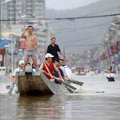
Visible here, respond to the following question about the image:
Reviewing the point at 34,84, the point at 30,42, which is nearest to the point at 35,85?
the point at 34,84

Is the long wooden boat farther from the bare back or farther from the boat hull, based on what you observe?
the bare back

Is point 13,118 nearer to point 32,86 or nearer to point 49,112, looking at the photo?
point 49,112

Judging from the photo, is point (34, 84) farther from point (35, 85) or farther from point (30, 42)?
point (30, 42)

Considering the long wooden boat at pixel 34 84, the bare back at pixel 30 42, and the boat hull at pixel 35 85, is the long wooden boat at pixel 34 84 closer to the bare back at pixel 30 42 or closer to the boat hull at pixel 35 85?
the boat hull at pixel 35 85

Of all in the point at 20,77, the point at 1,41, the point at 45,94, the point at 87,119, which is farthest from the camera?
the point at 1,41

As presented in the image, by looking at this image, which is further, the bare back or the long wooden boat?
the bare back

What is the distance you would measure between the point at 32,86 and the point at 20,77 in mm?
784

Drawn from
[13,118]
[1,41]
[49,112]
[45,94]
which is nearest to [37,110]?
[49,112]

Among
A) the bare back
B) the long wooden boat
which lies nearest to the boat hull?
the long wooden boat

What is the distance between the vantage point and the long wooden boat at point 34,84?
50.8ft

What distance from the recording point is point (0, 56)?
414 feet

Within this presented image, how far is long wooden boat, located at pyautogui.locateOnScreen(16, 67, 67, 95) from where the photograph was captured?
15.5 m

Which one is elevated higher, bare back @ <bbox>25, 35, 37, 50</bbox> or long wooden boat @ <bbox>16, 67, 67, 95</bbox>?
bare back @ <bbox>25, 35, 37, 50</bbox>

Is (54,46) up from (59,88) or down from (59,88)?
up
